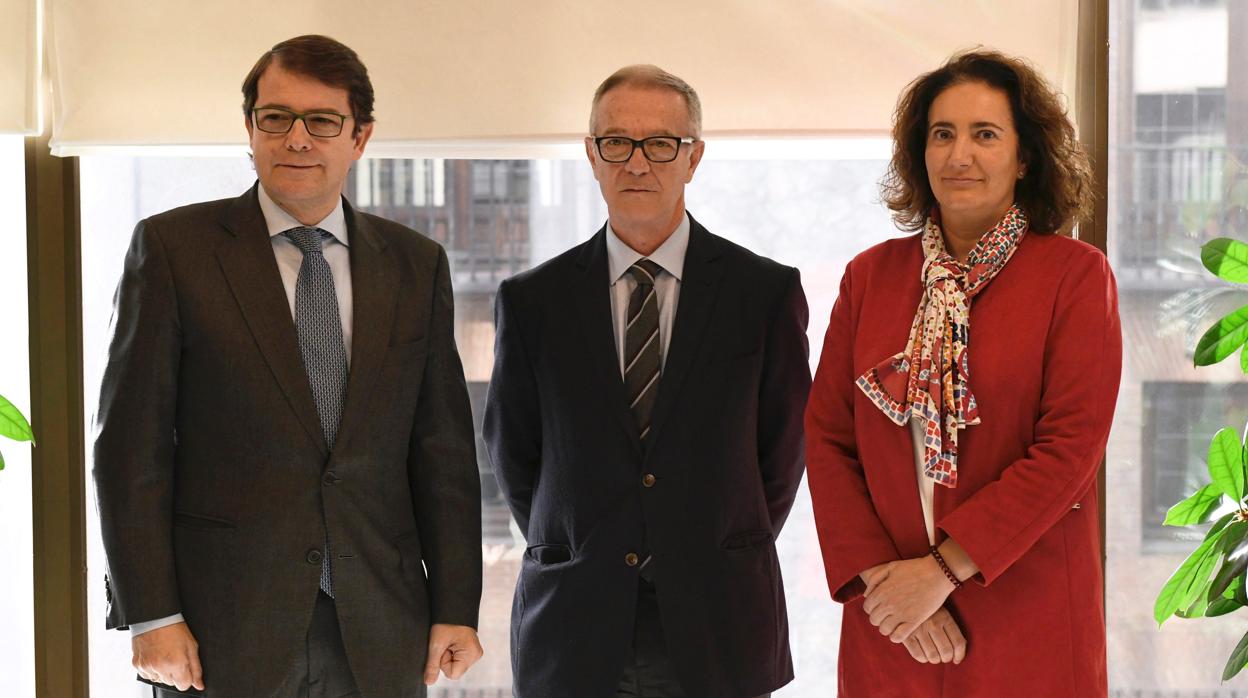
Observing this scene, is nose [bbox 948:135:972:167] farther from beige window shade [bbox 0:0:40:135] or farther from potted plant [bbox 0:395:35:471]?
beige window shade [bbox 0:0:40:135]

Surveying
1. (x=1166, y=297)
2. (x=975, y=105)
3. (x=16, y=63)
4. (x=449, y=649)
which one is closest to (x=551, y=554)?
(x=449, y=649)

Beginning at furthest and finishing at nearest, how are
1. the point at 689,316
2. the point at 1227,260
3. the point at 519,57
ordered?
the point at 519,57
the point at 1227,260
the point at 689,316

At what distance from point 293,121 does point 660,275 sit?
0.77 metres

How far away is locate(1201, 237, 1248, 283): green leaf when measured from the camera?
2.50m

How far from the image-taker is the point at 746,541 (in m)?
2.26

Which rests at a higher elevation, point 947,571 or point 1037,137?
point 1037,137

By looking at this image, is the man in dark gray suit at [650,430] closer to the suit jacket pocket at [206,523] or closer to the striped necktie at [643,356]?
the striped necktie at [643,356]

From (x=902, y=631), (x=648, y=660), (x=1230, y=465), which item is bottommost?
(x=648, y=660)

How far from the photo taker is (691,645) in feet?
7.13

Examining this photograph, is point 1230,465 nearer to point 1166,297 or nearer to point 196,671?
point 1166,297

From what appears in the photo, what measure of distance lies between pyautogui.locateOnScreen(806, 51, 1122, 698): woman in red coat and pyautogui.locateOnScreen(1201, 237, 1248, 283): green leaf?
50 cm

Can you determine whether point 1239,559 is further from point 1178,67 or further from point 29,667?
point 29,667

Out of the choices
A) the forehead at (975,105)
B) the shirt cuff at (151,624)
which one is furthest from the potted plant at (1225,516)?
the shirt cuff at (151,624)

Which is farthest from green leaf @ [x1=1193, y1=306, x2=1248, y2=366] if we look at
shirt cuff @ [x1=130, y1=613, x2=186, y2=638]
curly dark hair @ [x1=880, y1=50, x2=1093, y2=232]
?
shirt cuff @ [x1=130, y1=613, x2=186, y2=638]
